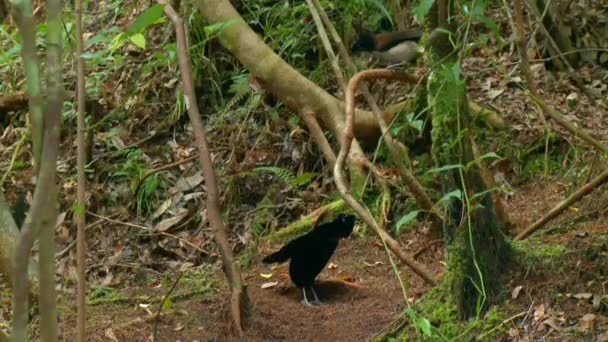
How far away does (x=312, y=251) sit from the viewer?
535 centimetres

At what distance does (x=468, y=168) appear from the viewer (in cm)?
402

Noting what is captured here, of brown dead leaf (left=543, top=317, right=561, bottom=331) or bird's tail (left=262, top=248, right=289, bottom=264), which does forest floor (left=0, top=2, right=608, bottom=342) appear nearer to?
brown dead leaf (left=543, top=317, right=561, bottom=331)

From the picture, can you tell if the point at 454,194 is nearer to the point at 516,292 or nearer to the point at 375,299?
the point at 516,292

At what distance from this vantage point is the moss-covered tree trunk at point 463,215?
161 inches

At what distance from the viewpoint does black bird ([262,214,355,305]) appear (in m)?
5.36

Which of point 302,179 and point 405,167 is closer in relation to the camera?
point 405,167

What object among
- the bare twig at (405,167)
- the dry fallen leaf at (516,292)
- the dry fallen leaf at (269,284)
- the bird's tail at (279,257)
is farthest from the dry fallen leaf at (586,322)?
the dry fallen leaf at (269,284)

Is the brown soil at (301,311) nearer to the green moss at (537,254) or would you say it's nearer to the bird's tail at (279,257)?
the bird's tail at (279,257)

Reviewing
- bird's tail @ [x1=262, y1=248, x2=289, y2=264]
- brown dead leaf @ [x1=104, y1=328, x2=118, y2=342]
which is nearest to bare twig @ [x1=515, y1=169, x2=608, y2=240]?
bird's tail @ [x1=262, y1=248, x2=289, y2=264]

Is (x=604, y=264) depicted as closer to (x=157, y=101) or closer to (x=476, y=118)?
(x=476, y=118)

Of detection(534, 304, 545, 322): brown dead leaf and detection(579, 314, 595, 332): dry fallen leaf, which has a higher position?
detection(534, 304, 545, 322): brown dead leaf

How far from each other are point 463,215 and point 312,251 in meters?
1.41

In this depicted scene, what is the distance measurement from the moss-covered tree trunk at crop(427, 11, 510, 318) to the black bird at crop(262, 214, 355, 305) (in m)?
1.27

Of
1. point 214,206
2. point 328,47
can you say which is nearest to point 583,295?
point 214,206
